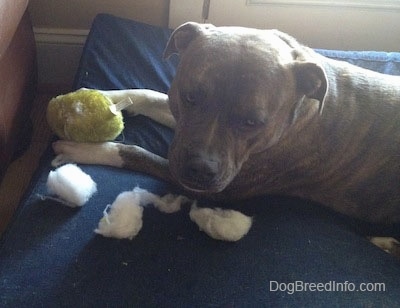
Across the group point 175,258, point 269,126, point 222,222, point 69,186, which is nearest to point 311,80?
point 269,126

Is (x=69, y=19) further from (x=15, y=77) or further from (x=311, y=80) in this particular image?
(x=311, y=80)

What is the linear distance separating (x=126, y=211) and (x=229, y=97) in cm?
41

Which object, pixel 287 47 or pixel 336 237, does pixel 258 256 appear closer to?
pixel 336 237

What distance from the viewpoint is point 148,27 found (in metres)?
2.18

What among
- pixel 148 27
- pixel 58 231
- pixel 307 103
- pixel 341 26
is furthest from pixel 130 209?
pixel 341 26

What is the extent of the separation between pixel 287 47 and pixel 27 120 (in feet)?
3.57

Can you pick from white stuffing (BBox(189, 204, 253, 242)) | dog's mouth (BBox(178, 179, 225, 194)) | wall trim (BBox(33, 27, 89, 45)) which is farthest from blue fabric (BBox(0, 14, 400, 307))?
wall trim (BBox(33, 27, 89, 45))

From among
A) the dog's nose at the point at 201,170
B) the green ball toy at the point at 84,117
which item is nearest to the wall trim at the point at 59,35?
the green ball toy at the point at 84,117

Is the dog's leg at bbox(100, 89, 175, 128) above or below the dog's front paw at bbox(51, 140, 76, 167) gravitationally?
above

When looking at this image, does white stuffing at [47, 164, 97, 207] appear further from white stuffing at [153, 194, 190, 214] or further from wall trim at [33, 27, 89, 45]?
wall trim at [33, 27, 89, 45]

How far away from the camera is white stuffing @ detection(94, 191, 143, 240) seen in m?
1.35

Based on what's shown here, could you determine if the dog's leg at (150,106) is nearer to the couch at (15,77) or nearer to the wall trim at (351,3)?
the couch at (15,77)

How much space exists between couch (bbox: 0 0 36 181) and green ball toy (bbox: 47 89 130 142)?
0.61 feet

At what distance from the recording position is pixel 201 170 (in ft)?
4.35
